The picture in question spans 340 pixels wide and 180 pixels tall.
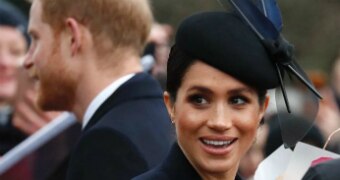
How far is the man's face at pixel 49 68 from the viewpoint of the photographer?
5.85 metres

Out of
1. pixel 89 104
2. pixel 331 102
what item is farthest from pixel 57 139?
pixel 331 102

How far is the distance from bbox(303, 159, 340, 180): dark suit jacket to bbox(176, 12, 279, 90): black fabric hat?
35cm

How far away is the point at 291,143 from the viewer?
4.88m

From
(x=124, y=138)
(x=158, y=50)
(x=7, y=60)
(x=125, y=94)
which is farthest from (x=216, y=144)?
(x=158, y=50)

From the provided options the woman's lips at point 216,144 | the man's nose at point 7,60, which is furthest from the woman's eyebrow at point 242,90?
the man's nose at point 7,60

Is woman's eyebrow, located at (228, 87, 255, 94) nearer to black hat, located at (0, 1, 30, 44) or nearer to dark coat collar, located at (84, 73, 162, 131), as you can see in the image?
dark coat collar, located at (84, 73, 162, 131)

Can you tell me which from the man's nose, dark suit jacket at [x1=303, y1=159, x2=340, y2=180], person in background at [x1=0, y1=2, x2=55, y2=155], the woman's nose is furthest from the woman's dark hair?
the man's nose

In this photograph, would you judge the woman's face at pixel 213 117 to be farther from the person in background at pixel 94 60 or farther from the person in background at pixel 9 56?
the person in background at pixel 9 56

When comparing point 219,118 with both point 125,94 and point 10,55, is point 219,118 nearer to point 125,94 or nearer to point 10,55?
point 125,94

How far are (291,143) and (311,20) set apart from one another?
83.8 ft

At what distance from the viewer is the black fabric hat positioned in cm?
469

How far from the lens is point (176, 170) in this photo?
4789 mm

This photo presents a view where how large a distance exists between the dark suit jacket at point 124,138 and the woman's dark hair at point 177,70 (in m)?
0.69

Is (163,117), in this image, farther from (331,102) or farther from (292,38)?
(292,38)
